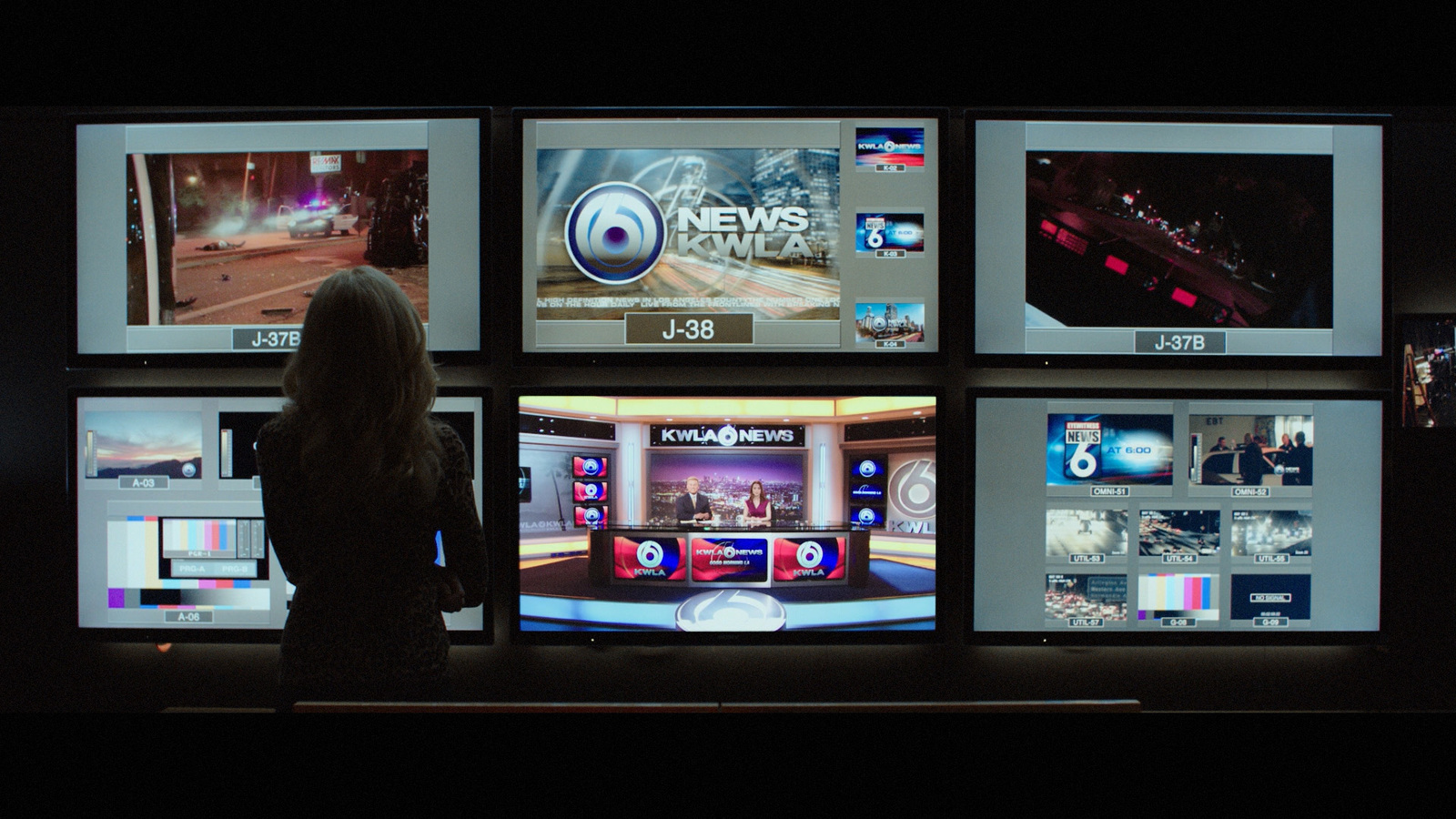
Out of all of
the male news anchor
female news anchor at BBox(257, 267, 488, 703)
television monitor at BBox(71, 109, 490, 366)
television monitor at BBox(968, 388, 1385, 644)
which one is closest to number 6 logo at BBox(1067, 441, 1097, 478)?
television monitor at BBox(968, 388, 1385, 644)

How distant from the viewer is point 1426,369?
2.29 meters

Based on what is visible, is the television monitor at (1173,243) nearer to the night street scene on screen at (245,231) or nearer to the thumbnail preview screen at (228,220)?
the thumbnail preview screen at (228,220)

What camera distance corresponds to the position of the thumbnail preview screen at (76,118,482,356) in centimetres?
222

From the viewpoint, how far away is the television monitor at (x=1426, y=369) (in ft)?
7.47

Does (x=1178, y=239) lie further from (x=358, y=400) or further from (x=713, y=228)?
(x=358, y=400)

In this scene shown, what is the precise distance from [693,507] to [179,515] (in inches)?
62.2

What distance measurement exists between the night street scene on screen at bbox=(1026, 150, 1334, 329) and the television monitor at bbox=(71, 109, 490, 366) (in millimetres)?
1786

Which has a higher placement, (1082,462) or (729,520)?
(1082,462)

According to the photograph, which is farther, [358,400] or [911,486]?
[911,486]

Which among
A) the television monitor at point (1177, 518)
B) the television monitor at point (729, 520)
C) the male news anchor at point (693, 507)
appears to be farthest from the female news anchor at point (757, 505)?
the television monitor at point (1177, 518)

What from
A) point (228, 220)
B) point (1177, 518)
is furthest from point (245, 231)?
point (1177, 518)

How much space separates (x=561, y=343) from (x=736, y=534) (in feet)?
2.61

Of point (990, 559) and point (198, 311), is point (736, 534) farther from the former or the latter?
point (198, 311)

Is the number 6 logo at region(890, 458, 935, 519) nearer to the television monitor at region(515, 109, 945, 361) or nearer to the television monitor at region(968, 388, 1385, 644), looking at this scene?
the television monitor at region(968, 388, 1385, 644)
